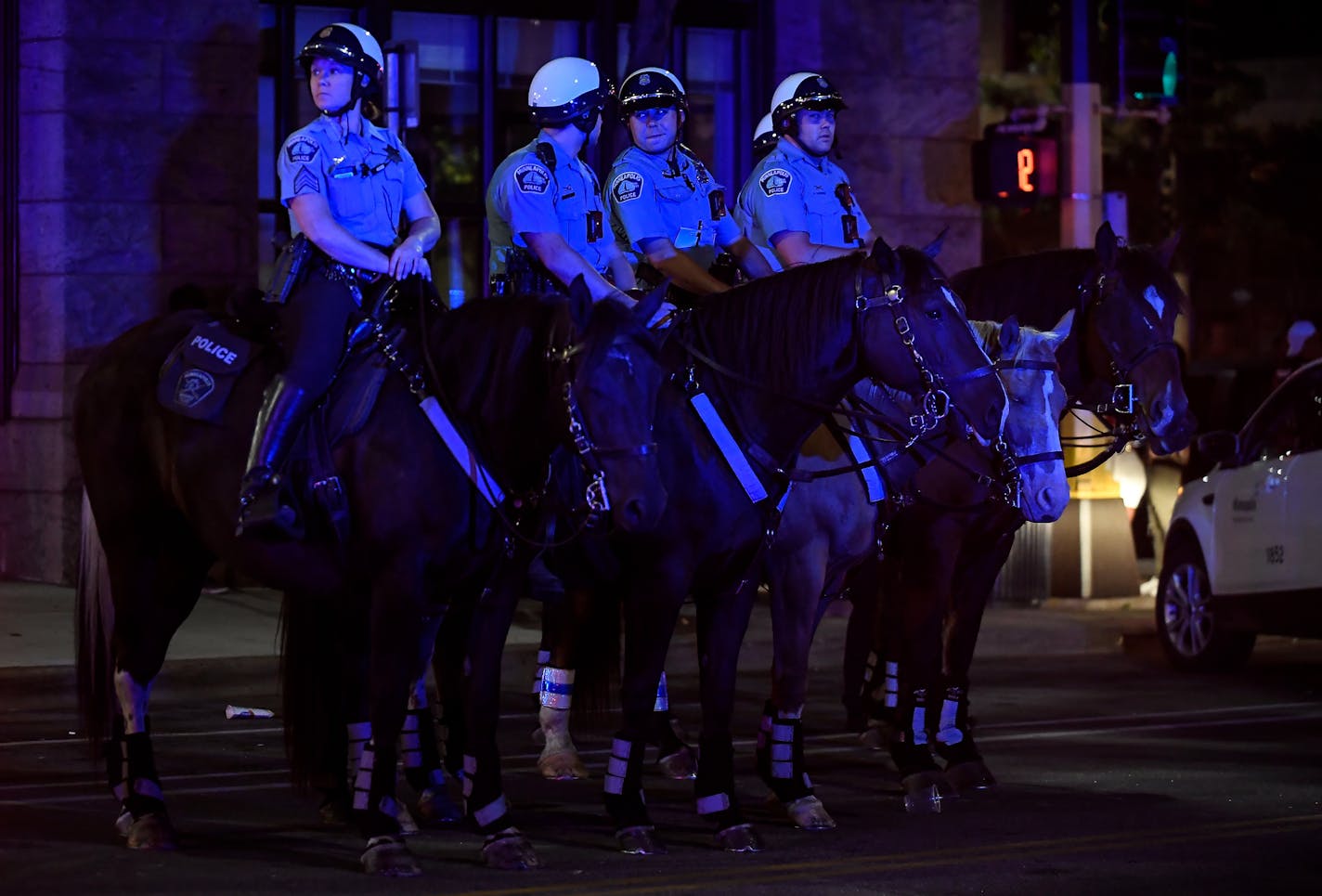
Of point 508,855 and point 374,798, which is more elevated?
point 374,798

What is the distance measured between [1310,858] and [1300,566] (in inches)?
227

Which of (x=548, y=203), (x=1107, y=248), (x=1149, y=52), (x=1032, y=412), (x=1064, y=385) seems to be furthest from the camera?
(x=1149, y=52)

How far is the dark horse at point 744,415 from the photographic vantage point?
915 centimetres

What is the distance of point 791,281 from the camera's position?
949 cm

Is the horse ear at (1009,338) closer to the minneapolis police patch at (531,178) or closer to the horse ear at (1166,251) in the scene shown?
the horse ear at (1166,251)

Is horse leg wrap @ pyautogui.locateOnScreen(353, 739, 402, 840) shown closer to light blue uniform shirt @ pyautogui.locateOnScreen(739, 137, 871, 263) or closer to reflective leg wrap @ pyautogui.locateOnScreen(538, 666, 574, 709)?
reflective leg wrap @ pyautogui.locateOnScreen(538, 666, 574, 709)

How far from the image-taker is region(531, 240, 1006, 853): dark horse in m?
9.15

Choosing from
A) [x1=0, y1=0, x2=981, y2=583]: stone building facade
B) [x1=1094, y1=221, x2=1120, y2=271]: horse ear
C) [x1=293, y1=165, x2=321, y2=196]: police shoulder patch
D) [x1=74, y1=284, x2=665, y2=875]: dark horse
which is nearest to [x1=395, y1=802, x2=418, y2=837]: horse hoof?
[x1=74, y1=284, x2=665, y2=875]: dark horse

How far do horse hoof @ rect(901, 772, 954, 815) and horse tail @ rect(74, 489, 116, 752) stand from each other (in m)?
3.46

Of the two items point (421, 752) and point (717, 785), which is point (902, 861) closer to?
point (717, 785)

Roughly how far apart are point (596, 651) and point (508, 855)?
7.79ft

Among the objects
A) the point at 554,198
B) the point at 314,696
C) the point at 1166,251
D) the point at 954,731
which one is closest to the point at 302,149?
the point at 554,198

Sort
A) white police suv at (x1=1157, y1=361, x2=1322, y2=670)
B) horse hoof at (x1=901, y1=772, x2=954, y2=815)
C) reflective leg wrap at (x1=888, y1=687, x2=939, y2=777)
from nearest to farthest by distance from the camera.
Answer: horse hoof at (x1=901, y1=772, x2=954, y2=815), reflective leg wrap at (x1=888, y1=687, x2=939, y2=777), white police suv at (x1=1157, y1=361, x2=1322, y2=670)

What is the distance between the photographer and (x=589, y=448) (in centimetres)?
836
